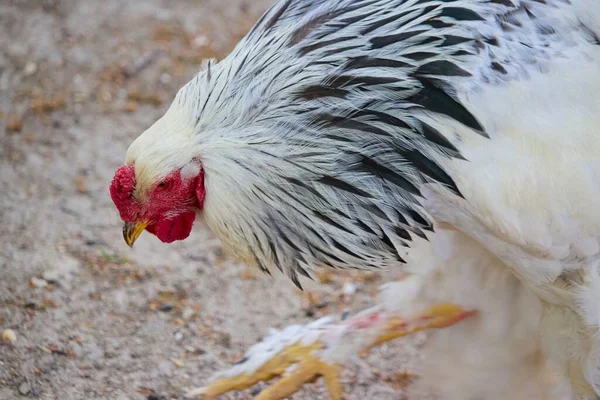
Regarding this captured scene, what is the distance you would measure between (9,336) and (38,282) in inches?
13.6

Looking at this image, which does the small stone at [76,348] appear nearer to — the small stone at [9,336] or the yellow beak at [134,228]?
the small stone at [9,336]

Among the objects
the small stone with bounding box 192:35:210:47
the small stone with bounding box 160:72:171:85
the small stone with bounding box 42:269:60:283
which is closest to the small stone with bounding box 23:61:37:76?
the small stone with bounding box 160:72:171:85

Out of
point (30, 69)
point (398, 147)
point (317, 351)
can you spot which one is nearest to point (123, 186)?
point (398, 147)

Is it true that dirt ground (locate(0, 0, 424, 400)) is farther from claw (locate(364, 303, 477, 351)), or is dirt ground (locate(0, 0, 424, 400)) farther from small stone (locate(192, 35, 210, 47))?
claw (locate(364, 303, 477, 351))

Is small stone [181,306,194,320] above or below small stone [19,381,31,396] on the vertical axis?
above

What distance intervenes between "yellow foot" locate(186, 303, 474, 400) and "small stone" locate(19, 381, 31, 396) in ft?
1.90

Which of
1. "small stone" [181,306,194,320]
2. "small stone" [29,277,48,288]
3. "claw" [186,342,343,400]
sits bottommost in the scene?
"small stone" [29,277,48,288]

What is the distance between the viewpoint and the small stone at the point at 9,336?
10.2 ft

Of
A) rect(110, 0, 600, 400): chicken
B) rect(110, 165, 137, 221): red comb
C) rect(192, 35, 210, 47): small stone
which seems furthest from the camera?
rect(192, 35, 210, 47): small stone

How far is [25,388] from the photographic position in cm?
292

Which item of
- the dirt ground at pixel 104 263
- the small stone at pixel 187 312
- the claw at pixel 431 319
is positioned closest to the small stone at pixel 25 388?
the dirt ground at pixel 104 263

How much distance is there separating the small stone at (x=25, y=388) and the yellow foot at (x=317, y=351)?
579 millimetres

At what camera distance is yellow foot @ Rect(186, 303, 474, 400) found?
2857mm

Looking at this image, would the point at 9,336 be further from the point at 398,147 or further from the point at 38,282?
the point at 398,147
